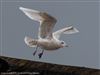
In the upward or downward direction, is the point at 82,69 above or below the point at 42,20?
below

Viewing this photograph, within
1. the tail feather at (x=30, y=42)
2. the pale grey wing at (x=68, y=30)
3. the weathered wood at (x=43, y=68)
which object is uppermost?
the pale grey wing at (x=68, y=30)

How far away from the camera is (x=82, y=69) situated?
14.7 metres

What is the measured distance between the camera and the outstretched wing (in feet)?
47.7

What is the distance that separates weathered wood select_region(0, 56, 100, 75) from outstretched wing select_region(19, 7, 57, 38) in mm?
893

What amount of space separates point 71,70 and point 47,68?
0.67 m

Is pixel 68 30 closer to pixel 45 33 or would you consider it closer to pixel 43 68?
pixel 45 33

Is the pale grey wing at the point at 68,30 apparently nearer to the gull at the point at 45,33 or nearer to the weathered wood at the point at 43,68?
the gull at the point at 45,33

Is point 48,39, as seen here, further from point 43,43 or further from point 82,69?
point 82,69

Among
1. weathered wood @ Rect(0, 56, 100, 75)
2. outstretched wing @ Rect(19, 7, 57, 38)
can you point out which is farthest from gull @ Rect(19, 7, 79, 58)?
weathered wood @ Rect(0, 56, 100, 75)

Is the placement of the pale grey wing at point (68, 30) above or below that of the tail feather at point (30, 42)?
above

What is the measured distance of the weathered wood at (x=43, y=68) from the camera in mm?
14430

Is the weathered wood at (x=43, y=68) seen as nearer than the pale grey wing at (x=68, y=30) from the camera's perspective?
Yes

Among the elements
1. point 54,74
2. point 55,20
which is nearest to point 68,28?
point 55,20

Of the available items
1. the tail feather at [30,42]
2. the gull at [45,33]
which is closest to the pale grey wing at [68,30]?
the gull at [45,33]
